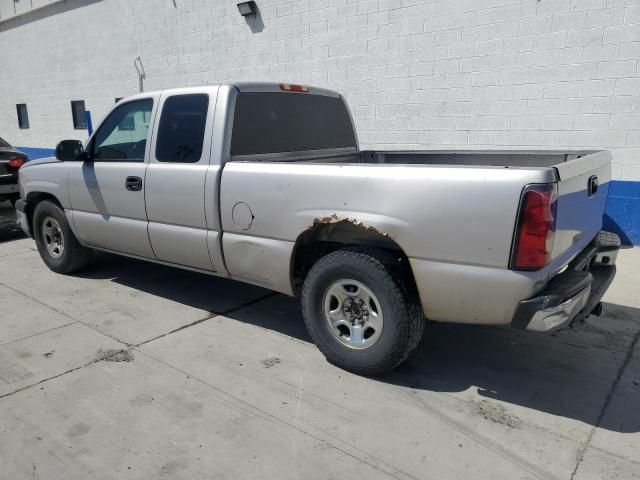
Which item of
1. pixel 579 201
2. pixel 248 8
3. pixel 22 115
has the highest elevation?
pixel 248 8

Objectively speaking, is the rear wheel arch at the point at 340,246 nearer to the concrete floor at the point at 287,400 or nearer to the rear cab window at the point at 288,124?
the concrete floor at the point at 287,400

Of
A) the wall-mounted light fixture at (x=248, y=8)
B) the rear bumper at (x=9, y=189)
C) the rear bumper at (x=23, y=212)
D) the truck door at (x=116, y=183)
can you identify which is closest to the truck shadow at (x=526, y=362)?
the truck door at (x=116, y=183)

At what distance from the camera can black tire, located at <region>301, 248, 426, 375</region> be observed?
312 centimetres

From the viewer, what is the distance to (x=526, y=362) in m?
3.64

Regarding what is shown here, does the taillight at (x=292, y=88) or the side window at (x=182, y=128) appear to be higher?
the taillight at (x=292, y=88)

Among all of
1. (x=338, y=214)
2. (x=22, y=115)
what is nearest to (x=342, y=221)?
(x=338, y=214)

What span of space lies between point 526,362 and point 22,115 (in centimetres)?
1786

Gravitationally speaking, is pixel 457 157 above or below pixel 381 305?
above

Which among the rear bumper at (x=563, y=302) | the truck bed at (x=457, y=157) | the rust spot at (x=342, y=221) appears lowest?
the rear bumper at (x=563, y=302)

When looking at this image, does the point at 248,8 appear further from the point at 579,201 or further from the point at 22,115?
the point at 22,115

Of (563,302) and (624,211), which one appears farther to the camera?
(624,211)

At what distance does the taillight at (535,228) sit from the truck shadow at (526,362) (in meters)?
1.01

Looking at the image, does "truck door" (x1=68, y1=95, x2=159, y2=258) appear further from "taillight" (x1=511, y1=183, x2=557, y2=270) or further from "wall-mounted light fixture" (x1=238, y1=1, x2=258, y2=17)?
"wall-mounted light fixture" (x1=238, y1=1, x2=258, y2=17)

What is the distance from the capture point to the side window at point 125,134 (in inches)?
178
